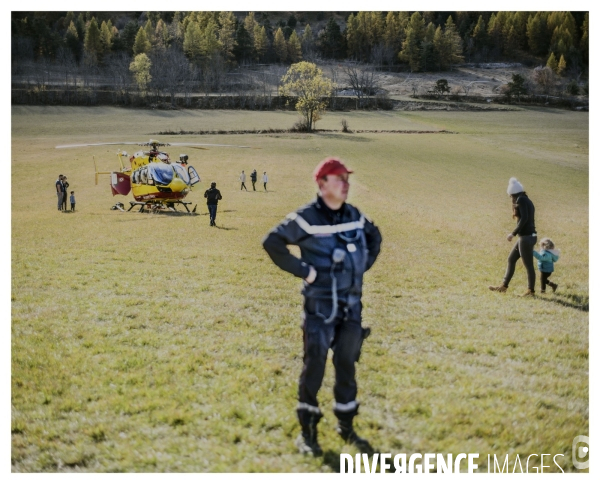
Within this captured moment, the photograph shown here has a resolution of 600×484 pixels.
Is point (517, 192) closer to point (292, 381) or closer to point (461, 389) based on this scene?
point (461, 389)

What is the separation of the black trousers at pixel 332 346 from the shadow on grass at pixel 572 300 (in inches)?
187

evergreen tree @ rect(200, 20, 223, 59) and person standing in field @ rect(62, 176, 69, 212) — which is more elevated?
evergreen tree @ rect(200, 20, 223, 59)

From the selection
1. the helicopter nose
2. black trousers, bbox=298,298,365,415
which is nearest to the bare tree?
the helicopter nose

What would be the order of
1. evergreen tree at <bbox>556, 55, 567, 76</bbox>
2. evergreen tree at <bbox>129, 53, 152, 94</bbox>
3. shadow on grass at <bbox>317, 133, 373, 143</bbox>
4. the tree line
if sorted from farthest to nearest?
1. shadow on grass at <bbox>317, 133, 373, 143</bbox>
2. evergreen tree at <bbox>129, 53, 152, 94</bbox>
3. evergreen tree at <bbox>556, 55, 567, 76</bbox>
4. the tree line

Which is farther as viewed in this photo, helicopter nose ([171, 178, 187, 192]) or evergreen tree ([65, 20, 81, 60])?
helicopter nose ([171, 178, 187, 192])

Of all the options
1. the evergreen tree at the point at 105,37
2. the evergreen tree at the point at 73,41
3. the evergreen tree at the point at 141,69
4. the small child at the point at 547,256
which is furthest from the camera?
the evergreen tree at the point at 141,69

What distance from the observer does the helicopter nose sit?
14984 millimetres

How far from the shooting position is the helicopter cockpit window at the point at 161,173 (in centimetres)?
1478

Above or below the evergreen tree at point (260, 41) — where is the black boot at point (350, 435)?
below

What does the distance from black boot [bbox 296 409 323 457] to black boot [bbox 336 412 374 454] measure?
19cm

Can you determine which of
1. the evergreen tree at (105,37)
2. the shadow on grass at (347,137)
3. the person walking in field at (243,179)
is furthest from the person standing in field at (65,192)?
the shadow on grass at (347,137)

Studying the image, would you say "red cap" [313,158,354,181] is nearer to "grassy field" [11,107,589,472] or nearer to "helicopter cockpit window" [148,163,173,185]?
"grassy field" [11,107,589,472]

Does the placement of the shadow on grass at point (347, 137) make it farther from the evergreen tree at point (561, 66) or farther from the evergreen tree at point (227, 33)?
the evergreen tree at point (561, 66)
